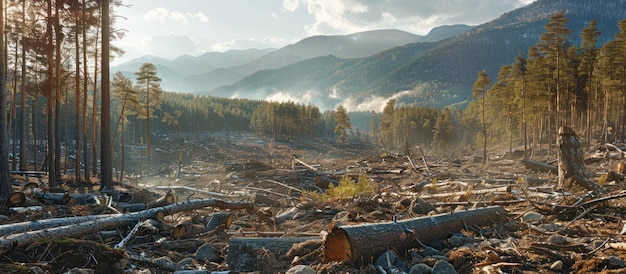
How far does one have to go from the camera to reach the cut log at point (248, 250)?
623 centimetres

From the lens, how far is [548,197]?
33.8 feet

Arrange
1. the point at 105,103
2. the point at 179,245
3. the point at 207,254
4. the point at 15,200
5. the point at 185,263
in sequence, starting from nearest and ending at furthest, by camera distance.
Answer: the point at 185,263, the point at 207,254, the point at 179,245, the point at 15,200, the point at 105,103

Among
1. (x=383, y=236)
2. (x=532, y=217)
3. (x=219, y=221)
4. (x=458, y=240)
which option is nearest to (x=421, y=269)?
(x=383, y=236)

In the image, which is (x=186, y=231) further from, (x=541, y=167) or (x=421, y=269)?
(x=541, y=167)

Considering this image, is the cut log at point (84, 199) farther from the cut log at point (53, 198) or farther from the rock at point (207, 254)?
the rock at point (207, 254)

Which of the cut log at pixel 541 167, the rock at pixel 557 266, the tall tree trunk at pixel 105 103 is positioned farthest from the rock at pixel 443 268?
the tall tree trunk at pixel 105 103

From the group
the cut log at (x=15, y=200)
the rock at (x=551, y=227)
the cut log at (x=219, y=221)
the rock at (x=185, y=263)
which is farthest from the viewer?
the cut log at (x=15, y=200)

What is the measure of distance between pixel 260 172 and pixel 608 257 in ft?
77.8

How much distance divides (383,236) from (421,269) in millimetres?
843

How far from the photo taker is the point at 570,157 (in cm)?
1202

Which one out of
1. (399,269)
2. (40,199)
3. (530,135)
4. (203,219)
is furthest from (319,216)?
(530,135)

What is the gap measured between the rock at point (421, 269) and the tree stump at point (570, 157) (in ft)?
29.2

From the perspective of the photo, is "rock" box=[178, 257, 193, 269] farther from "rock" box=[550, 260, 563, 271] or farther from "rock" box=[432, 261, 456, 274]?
"rock" box=[550, 260, 563, 271]

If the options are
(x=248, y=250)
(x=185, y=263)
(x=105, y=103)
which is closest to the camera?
(x=248, y=250)
